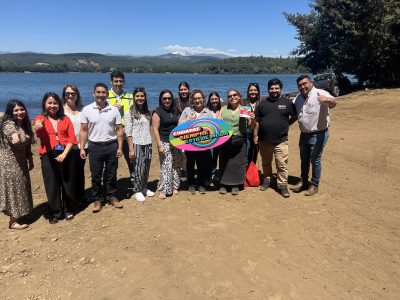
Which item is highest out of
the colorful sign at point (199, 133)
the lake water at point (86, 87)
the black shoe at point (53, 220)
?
the colorful sign at point (199, 133)

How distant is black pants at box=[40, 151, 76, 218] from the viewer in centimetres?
512

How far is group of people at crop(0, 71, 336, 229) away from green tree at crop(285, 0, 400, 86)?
54.6ft

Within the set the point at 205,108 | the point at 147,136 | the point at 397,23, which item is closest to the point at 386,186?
the point at 205,108

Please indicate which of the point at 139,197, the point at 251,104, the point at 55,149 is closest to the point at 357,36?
the point at 251,104

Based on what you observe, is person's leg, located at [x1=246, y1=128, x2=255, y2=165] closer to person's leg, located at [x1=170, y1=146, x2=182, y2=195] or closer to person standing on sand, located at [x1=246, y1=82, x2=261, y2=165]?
person standing on sand, located at [x1=246, y1=82, x2=261, y2=165]

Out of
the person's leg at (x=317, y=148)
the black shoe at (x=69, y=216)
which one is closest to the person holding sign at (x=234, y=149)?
the person's leg at (x=317, y=148)

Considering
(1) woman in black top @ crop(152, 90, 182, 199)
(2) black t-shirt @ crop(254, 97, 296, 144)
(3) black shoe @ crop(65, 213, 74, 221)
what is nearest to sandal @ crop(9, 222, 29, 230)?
(3) black shoe @ crop(65, 213, 74, 221)

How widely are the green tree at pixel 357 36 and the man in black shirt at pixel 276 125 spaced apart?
16648mm

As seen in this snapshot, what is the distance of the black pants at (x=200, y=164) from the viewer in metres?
6.08

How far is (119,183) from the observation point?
276 inches

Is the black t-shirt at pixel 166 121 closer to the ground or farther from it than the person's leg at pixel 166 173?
farther from it

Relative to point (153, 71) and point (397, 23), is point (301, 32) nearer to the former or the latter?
point (397, 23)

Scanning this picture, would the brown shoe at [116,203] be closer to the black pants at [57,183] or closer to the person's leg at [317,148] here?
the black pants at [57,183]

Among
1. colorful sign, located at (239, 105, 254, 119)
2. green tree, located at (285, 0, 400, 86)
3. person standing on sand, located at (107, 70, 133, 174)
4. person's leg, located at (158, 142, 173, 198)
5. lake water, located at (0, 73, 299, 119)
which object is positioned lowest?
lake water, located at (0, 73, 299, 119)
